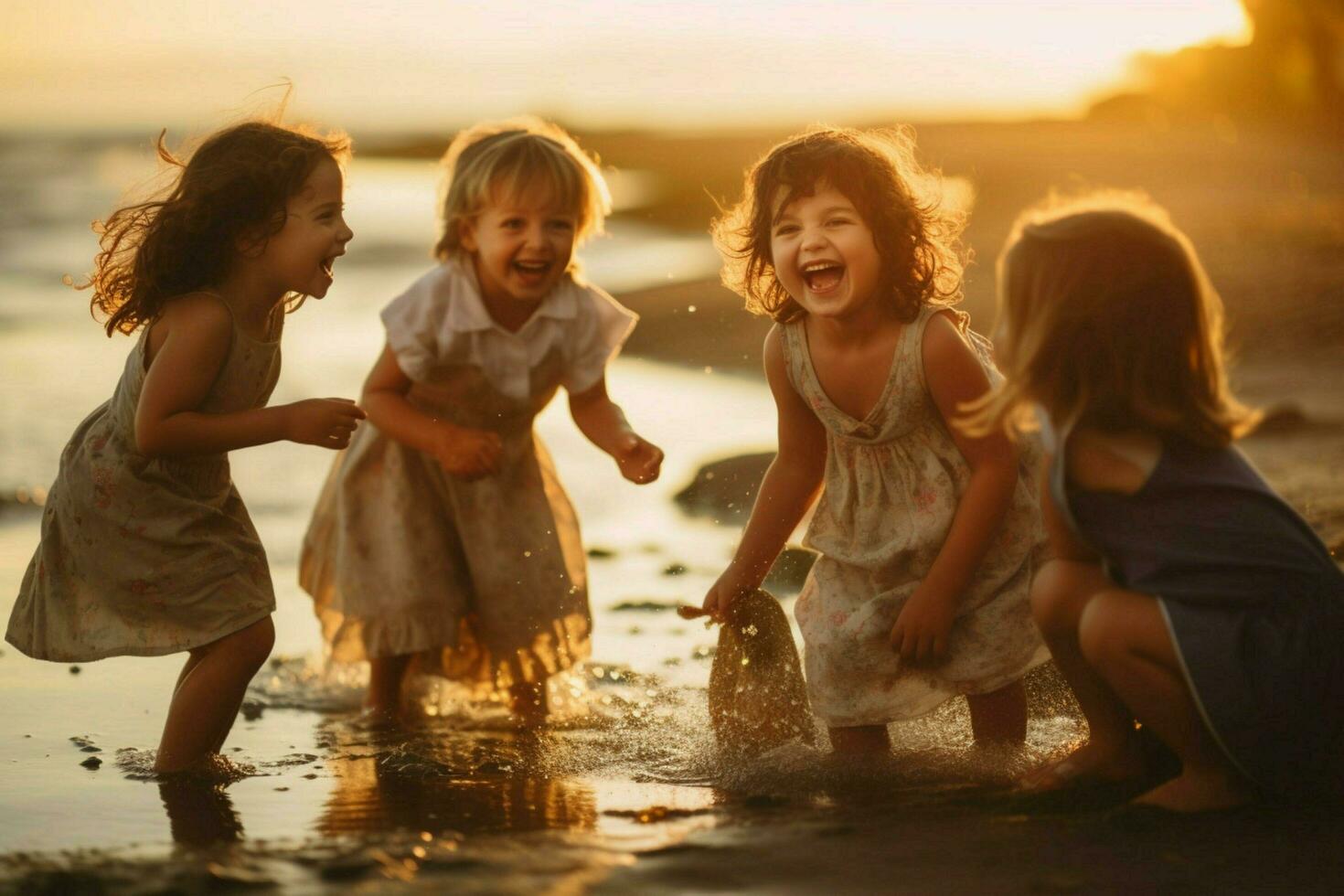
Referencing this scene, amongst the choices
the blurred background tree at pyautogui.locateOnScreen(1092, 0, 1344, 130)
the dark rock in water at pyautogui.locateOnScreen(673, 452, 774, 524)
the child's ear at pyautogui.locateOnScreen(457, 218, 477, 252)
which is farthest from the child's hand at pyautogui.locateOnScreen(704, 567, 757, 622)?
the blurred background tree at pyautogui.locateOnScreen(1092, 0, 1344, 130)

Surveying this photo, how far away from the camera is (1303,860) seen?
8.84 ft

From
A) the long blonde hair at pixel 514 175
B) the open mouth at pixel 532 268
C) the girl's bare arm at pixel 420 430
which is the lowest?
the girl's bare arm at pixel 420 430

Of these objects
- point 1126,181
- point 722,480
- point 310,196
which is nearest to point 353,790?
point 310,196

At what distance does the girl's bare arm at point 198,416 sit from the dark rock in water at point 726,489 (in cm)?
281

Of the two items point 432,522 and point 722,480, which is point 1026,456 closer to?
point 432,522

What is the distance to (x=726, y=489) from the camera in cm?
673

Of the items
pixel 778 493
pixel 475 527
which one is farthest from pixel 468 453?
pixel 778 493

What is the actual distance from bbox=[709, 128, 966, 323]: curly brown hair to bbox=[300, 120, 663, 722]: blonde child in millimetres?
536

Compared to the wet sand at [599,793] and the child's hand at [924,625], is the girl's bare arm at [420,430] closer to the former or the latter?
the wet sand at [599,793]

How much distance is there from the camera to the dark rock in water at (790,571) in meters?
5.35

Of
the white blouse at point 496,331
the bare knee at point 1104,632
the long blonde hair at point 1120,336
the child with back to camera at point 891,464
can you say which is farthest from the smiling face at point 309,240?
the bare knee at point 1104,632

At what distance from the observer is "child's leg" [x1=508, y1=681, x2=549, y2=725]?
451 cm

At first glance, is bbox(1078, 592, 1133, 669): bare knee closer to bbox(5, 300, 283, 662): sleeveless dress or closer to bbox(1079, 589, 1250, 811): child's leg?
bbox(1079, 589, 1250, 811): child's leg

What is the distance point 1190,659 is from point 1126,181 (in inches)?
634
